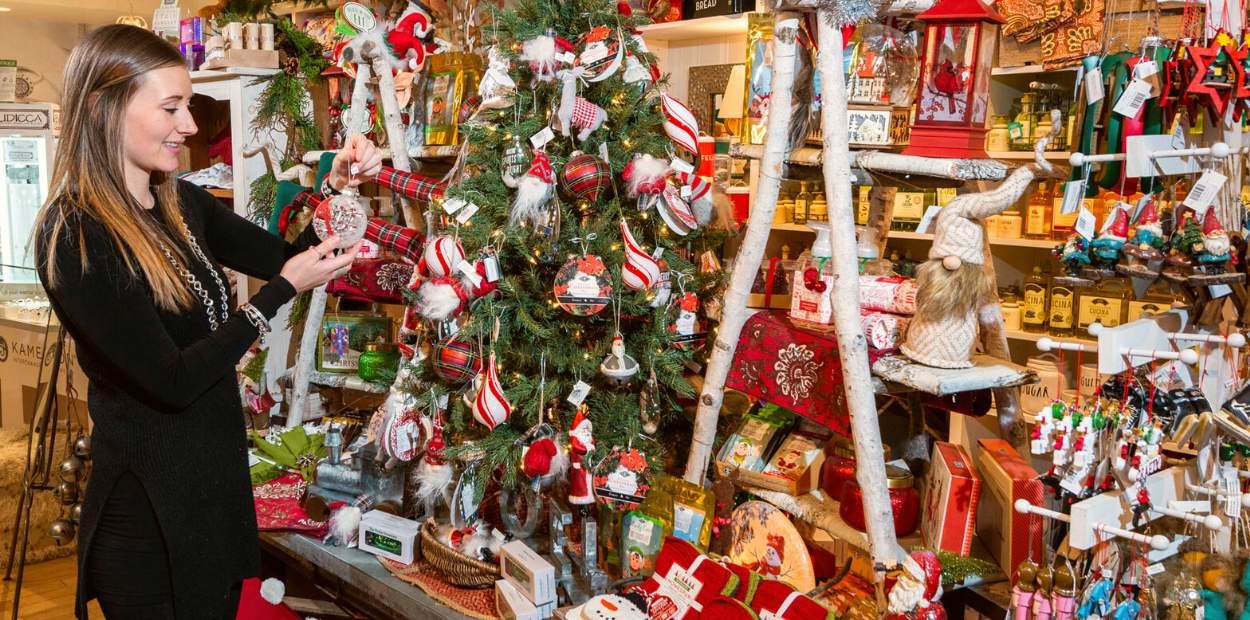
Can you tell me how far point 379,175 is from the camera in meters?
2.46

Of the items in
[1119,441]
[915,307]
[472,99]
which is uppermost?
[472,99]

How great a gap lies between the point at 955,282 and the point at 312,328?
83.3 inches

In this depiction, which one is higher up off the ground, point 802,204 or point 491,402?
point 802,204

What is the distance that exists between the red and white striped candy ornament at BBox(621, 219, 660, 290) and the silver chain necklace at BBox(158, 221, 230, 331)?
2.75 feet

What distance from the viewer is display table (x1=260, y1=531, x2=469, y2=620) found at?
7.35ft

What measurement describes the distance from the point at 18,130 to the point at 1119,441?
6.41 meters

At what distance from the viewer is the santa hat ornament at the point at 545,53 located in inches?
81.0

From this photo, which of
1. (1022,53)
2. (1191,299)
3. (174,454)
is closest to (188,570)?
(174,454)

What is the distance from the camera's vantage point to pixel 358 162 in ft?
7.11

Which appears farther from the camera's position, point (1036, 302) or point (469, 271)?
point (1036, 302)

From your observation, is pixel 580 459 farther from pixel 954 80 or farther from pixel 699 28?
pixel 699 28

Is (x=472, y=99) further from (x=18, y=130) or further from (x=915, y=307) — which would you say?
(x=18, y=130)

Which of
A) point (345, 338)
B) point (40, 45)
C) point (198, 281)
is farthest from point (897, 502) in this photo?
point (40, 45)

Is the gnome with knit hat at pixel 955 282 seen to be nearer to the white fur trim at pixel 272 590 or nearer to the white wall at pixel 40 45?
the white fur trim at pixel 272 590
